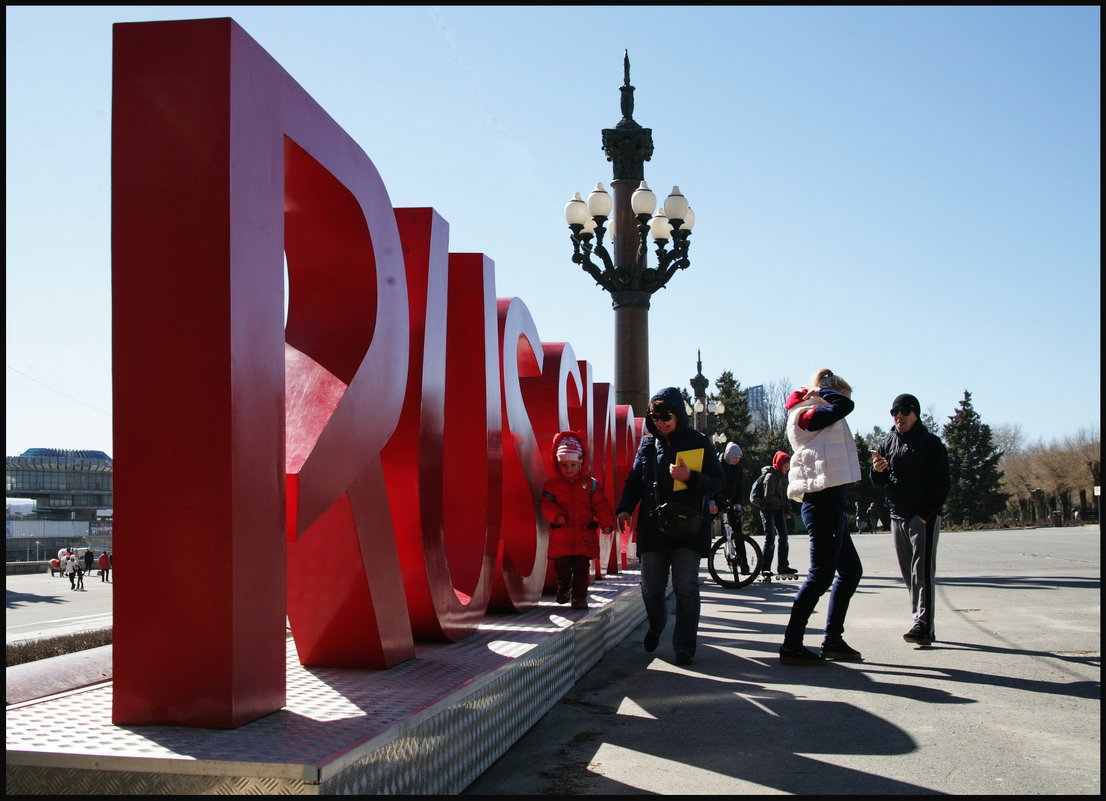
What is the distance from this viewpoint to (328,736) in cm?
321

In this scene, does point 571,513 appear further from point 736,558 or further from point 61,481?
point 61,481

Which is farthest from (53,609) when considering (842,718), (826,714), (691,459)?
(842,718)

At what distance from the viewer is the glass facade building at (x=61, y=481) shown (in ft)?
328

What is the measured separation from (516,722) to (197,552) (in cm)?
192

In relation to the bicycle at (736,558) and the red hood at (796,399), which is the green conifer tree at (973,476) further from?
the red hood at (796,399)

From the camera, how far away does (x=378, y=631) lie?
4.72m

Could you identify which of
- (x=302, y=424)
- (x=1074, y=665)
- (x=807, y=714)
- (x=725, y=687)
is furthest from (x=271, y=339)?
(x=1074, y=665)

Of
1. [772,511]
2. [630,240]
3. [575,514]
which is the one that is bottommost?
[772,511]

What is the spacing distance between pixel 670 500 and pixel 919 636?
203cm

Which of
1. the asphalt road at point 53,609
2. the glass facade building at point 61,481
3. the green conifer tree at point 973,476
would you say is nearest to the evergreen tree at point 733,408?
the green conifer tree at point 973,476

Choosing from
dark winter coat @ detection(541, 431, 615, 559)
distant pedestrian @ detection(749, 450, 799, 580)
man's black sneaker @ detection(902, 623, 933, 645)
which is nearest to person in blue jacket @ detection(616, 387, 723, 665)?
dark winter coat @ detection(541, 431, 615, 559)

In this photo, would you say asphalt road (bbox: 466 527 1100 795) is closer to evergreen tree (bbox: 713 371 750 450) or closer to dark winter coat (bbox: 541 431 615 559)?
dark winter coat (bbox: 541 431 615 559)

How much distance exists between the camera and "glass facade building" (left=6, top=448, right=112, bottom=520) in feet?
328

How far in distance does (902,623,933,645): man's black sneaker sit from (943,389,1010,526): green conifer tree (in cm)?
5864
